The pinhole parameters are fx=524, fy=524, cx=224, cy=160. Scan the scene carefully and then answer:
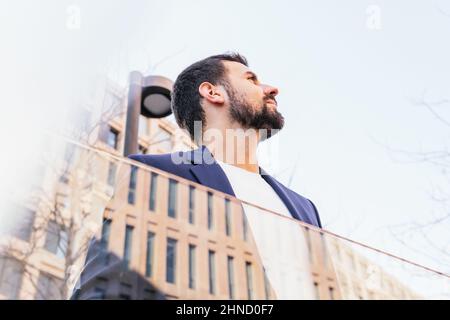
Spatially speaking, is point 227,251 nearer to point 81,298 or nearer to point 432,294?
point 81,298

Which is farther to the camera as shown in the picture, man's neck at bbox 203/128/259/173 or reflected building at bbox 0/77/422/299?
man's neck at bbox 203/128/259/173

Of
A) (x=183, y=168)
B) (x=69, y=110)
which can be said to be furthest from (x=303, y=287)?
(x=69, y=110)

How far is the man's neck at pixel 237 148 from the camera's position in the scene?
5.08 ft

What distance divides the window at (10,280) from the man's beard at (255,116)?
3.38 feet

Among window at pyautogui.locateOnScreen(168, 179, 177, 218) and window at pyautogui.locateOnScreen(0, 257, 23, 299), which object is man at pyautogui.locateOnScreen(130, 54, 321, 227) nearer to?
window at pyautogui.locateOnScreen(168, 179, 177, 218)

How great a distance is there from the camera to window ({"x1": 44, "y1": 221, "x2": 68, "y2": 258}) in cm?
73

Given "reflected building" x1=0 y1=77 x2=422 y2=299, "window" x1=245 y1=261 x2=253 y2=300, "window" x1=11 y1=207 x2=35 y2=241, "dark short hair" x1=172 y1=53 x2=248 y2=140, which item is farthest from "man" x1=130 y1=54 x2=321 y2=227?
"window" x1=245 y1=261 x2=253 y2=300

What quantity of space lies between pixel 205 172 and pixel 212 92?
16.1 inches

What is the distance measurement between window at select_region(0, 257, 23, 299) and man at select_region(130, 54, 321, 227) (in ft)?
2.35

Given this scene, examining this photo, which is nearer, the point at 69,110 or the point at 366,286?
the point at 366,286

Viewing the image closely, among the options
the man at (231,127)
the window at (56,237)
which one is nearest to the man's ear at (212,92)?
the man at (231,127)
